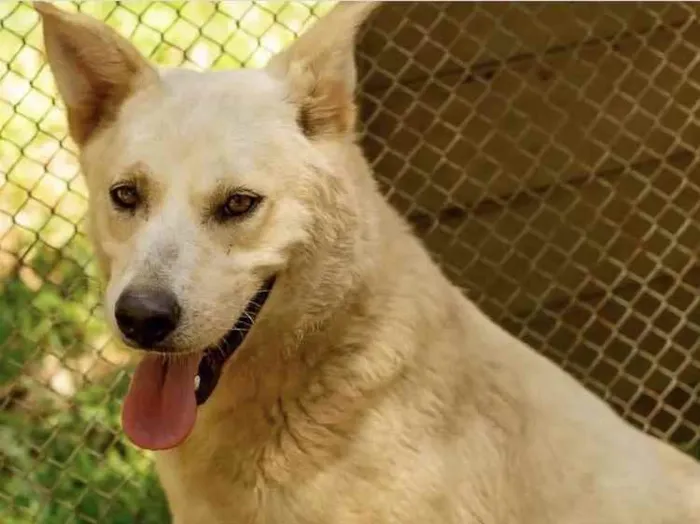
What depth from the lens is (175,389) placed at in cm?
214

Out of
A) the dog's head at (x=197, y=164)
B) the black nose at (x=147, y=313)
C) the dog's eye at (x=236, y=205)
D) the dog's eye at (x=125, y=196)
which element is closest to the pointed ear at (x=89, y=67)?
the dog's head at (x=197, y=164)

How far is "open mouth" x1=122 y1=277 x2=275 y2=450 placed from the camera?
2.11 m

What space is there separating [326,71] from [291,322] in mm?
518

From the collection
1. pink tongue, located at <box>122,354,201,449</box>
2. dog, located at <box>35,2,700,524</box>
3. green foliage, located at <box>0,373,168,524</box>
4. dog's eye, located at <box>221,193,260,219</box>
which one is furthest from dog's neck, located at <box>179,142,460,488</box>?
green foliage, located at <box>0,373,168,524</box>

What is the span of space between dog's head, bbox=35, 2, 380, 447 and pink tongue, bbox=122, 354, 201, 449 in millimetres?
18

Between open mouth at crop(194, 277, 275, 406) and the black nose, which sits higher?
the black nose

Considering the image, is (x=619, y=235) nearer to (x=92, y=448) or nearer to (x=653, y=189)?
(x=653, y=189)

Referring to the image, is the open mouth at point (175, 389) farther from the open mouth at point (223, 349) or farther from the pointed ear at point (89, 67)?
the pointed ear at point (89, 67)

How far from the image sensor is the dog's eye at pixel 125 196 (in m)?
2.03

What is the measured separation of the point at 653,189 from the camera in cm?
415

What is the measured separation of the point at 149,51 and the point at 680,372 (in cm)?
247

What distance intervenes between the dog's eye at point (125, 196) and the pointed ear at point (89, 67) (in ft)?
0.69

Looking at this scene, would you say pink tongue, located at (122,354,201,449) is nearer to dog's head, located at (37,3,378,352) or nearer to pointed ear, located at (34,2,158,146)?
dog's head, located at (37,3,378,352)

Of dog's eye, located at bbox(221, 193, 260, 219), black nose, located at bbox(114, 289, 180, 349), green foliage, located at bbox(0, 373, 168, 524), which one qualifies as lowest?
green foliage, located at bbox(0, 373, 168, 524)
